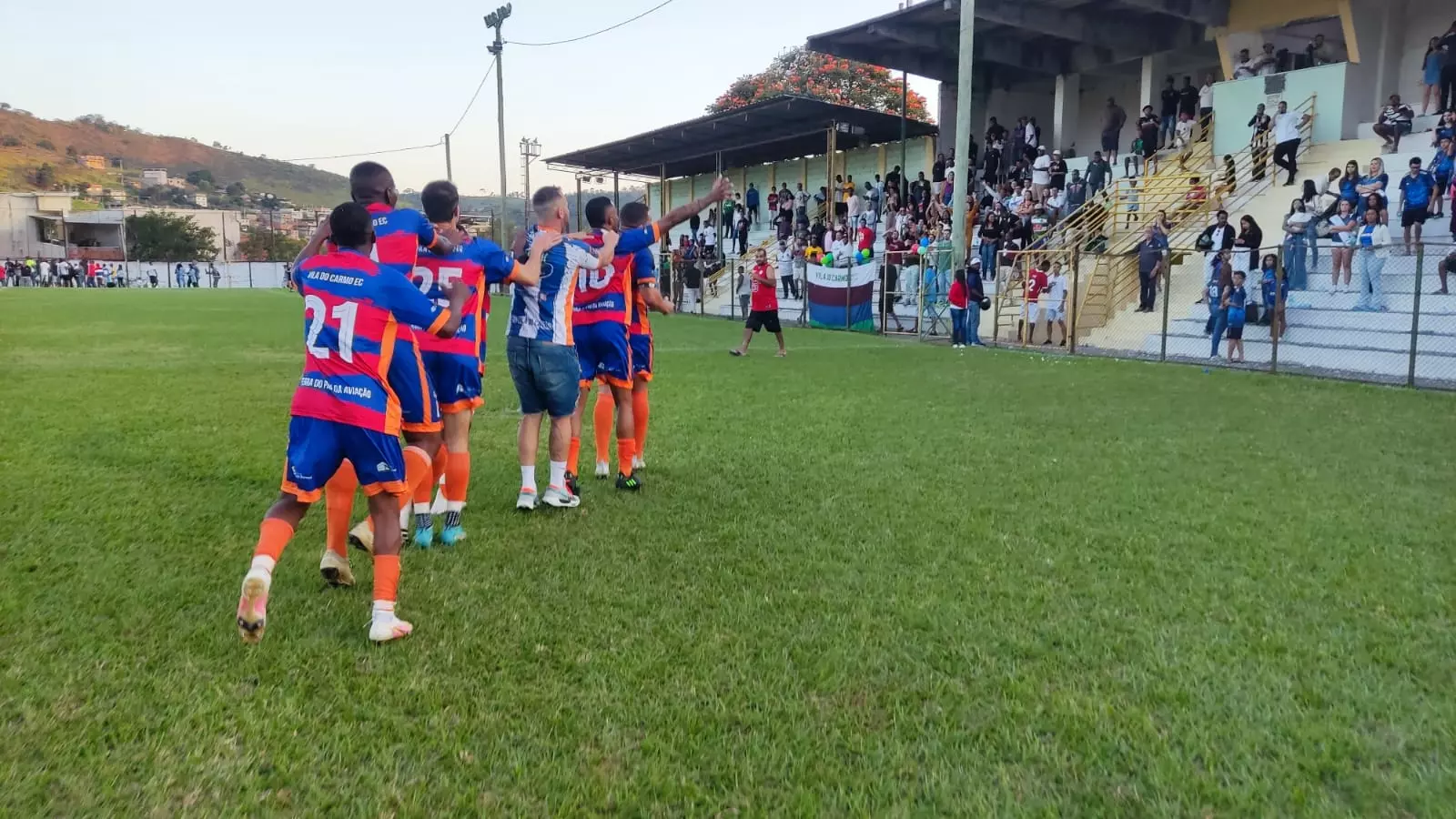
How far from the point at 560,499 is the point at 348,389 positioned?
2153 millimetres

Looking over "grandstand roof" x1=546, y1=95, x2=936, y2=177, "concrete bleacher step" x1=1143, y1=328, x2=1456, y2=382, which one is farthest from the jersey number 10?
"grandstand roof" x1=546, y1=95, x2=936, y2=177

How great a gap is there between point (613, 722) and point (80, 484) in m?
4.87

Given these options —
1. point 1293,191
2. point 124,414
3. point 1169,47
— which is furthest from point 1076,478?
point 1169,47

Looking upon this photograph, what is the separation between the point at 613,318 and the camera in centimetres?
614

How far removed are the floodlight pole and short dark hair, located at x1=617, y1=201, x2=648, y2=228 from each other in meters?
13.8

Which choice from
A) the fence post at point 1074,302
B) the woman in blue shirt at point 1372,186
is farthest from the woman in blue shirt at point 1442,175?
the fence post at point 1074,302

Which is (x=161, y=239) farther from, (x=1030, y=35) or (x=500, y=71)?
(x=1030, y=35)

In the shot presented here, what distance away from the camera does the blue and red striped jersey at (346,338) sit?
3621mm

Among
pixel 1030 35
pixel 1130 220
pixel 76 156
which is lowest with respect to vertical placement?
pixel 1130 220

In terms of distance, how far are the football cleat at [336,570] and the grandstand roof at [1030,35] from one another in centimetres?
2351

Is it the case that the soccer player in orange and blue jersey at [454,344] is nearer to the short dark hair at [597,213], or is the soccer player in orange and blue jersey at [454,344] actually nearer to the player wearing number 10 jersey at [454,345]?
the player wearing number 10 jersey at [454,345]

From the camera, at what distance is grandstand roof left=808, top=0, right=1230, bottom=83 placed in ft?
78.8

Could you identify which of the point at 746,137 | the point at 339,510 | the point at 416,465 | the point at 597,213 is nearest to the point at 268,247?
the point at 746,137

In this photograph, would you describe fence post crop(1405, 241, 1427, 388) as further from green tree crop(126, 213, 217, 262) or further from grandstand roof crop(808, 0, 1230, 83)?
green tree crop(126, 213, 217, 262)
